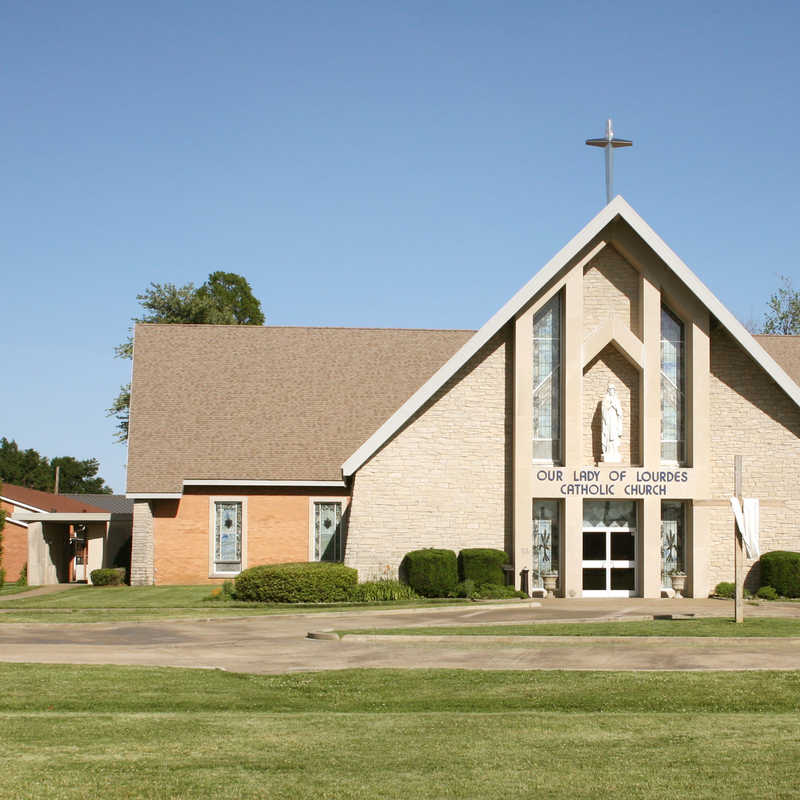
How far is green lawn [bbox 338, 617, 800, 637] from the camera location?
19625 millimetres

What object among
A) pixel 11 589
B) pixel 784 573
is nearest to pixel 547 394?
pixel 784 573

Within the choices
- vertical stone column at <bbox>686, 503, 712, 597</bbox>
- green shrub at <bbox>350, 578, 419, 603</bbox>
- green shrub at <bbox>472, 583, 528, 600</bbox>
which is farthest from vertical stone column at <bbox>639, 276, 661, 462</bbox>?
green shrub at <bbox>350, 578, 419, 603</bbox>

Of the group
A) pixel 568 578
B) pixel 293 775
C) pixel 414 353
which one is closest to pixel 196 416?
pixel 414 353

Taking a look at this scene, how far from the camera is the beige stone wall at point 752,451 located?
96.1 ft

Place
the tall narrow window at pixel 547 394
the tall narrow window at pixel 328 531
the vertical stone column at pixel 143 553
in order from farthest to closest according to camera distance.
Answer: the tall narrow window at pixel 328 531
the vertical stone column at pixel 143 553
the tall narrow window at pixel 547 394

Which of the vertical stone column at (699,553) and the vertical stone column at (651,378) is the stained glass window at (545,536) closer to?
the vertical stone column at (651,378)

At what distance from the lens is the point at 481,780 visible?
9.31m

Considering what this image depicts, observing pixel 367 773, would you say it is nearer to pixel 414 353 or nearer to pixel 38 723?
pixel 38 723

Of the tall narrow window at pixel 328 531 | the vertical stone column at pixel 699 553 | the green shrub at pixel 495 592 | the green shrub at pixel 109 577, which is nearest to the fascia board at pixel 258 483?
the tall narrow window at pixel 328 531

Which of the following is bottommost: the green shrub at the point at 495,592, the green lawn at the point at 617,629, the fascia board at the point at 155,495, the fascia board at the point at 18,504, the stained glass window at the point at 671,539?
the green lawn at the point at 617,629

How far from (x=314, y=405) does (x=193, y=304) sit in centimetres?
2747

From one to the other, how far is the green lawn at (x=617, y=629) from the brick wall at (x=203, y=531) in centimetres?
1360

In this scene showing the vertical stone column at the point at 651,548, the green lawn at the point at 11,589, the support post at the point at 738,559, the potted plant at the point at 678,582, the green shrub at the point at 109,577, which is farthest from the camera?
the green shrub at the point at 109,577

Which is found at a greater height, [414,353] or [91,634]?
[414,353]
